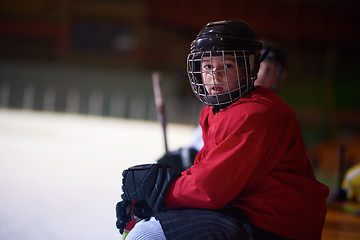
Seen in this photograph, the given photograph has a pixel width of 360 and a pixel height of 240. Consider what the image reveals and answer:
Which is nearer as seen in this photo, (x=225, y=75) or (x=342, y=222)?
(x=225, y=75)

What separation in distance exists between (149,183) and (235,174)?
0.72ft

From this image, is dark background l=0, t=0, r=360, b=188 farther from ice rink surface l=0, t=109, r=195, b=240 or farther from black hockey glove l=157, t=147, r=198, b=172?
black hockey glove l=157, t=147, r=198, b=172

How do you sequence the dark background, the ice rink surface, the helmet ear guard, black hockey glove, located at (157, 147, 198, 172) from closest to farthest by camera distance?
the helmet ear guard → black hockey glove, located at (157, 147, 198, 172) → the ice rink surface → the dark background

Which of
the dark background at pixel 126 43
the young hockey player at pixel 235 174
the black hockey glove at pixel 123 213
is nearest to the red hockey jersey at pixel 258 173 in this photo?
the young hockey player at pixel 235 174

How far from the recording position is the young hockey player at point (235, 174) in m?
0.81

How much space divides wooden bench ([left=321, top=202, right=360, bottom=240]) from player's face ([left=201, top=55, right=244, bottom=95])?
2.71ft

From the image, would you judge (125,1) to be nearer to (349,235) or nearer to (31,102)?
(31,102)

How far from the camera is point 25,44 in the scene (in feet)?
32.2

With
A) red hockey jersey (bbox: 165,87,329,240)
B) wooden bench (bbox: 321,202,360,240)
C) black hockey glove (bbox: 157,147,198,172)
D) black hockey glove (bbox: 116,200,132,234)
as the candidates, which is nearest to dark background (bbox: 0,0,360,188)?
wooden bench (bbox: 321,202,360,240)

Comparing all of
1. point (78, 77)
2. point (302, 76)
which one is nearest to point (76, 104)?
point (78, 77)

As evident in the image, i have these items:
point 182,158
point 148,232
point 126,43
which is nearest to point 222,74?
point 148,232

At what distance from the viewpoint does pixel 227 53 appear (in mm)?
914

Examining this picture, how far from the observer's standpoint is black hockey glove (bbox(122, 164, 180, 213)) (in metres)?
0.88

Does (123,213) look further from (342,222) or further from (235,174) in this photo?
(342,222)
